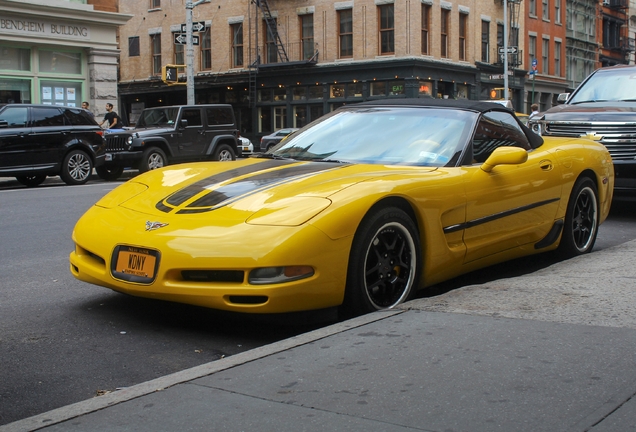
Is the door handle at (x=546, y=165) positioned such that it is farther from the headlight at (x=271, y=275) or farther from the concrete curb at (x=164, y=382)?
the headlight at (x=271, y=275)

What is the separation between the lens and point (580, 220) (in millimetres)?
7191

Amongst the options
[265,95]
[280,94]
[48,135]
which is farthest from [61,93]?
[265,95]

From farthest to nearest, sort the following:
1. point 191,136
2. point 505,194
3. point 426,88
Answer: point 426,88
point 191,136
point 505,194

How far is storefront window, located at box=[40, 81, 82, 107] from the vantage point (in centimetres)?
2648

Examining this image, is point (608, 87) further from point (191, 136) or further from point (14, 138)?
point (14, 138)

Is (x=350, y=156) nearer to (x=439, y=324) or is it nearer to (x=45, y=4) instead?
(x=439, y=324)

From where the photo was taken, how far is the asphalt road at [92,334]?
12.8 ft

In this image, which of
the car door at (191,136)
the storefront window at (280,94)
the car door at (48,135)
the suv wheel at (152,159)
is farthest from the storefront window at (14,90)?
the storefront window at (280,94)

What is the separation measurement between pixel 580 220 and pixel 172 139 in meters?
14.6

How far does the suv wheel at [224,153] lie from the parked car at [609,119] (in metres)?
10.8

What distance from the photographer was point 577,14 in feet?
186

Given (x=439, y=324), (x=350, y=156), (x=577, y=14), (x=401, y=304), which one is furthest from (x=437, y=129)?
(x=577, y=14)

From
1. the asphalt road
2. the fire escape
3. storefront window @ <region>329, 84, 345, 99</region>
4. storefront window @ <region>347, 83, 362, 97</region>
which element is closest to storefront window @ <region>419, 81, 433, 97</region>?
storefront window @ <region>347, 83, 362, 97</region>

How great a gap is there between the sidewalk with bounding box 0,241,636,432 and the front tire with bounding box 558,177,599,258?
2.23 meters
